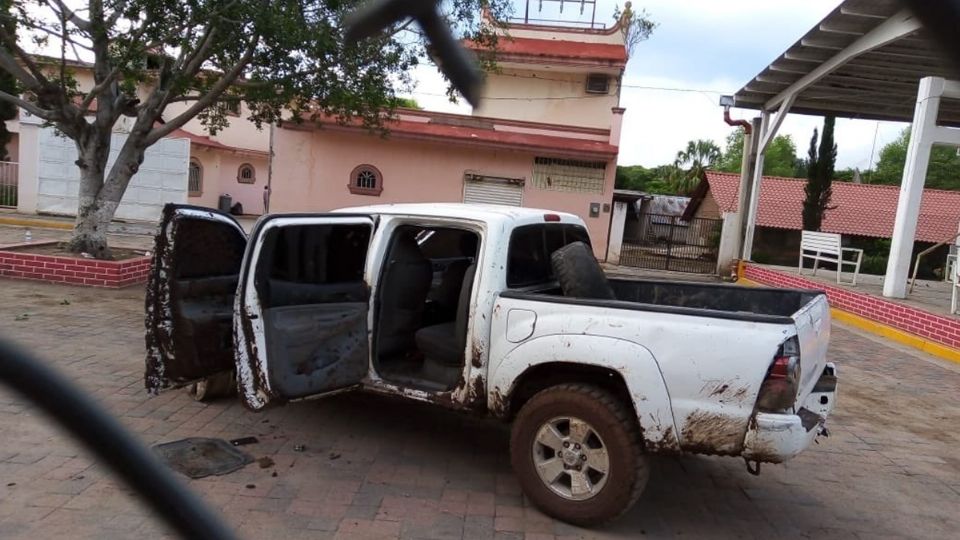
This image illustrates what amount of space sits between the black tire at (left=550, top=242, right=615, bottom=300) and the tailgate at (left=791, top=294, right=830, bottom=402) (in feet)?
3.66

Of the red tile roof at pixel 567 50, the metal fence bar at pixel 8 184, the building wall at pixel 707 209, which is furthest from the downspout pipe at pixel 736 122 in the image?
the metal fence bar at pixel 8 184

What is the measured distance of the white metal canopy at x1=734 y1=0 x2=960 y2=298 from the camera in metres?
9.91

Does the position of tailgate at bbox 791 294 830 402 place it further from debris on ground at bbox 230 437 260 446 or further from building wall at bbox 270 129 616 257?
building wall at bbox 270 129 616 257

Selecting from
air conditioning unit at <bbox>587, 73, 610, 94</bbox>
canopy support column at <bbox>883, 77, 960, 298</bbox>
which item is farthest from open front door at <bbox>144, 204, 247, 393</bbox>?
air conditioning unit at <bbox>587, 73, 610, 94</bbox>

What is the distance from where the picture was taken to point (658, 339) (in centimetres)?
331

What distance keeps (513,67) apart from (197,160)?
11.4 m

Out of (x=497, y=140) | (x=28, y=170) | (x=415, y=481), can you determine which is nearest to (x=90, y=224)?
(x=415, y=481)

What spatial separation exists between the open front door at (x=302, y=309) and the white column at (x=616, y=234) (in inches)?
536

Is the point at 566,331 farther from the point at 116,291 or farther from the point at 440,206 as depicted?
the point at 116,291

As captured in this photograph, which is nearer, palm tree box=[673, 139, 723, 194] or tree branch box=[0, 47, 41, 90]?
tree branch box=[0, 47, 41, 90]

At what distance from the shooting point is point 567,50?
20.1m

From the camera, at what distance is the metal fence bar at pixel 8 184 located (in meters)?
19.2

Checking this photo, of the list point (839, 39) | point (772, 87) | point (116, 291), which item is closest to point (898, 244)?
point (839, 39)

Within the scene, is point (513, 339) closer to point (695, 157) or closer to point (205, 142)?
point (205, 142)
